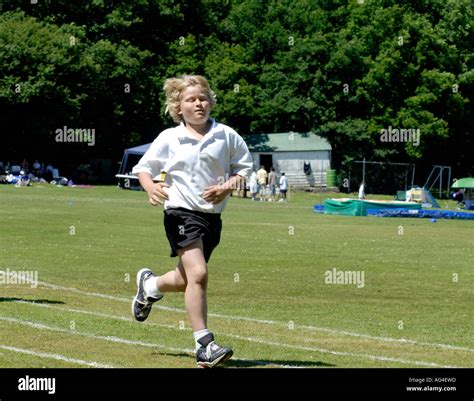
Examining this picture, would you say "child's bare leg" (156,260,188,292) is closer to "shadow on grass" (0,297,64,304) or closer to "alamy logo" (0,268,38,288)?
"shadow on grass" (0,297,64,304)

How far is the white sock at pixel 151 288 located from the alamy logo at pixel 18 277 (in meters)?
5.64

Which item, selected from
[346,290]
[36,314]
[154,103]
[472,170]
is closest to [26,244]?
[346,290]

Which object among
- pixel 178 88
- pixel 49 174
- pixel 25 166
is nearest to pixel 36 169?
pixel 49 174

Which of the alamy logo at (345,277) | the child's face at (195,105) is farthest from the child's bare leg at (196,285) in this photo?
the alamy logo at (345,277)

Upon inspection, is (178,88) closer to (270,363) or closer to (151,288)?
(151,288)

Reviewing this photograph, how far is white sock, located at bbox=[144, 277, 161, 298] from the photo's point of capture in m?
10.7

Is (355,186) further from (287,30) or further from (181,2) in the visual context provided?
(181,2)

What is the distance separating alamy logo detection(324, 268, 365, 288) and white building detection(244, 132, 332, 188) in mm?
66130

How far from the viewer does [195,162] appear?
985cm

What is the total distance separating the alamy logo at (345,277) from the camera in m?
18.6

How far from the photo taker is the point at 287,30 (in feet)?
300
